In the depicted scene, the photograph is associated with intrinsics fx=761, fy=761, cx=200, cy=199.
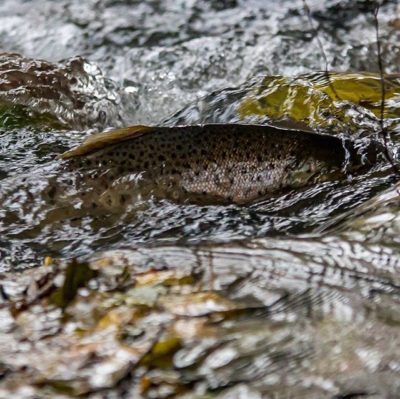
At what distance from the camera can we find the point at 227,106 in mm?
4250

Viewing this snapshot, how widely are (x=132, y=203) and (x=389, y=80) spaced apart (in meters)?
1.82

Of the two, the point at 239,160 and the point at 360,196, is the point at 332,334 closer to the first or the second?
the point at 360,196

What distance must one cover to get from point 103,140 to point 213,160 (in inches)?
20.4

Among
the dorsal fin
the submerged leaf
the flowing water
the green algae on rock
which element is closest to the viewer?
the flowing water

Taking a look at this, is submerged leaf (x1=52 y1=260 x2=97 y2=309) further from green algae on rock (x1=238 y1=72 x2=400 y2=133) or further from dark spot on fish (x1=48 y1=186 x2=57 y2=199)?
green algae on rock (x1=238 y1=72 x2=400 y2=133)

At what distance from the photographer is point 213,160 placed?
3545 millimetres

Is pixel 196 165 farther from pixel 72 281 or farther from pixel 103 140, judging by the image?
pixel 72 281

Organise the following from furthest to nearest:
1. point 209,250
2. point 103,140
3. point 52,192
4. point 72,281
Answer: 1. point 103,140
2. point 52,192
3. point 209,250
4. point 72,281

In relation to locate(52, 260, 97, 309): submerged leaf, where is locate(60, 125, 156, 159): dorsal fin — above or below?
above

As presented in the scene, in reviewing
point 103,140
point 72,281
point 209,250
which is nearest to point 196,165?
point 103,140

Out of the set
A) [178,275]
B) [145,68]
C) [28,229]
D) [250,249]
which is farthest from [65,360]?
[145,68]

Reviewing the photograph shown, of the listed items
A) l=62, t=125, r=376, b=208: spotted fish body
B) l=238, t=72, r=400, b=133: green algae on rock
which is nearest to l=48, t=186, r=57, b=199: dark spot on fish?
l=62, t=125, r=376, b=208: spotted fish body

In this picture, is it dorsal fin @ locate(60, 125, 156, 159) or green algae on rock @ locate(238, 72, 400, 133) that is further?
green algae on rock @ locate(238, 72, 400, 133)

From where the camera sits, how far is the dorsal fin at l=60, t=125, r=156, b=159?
11.5ft
